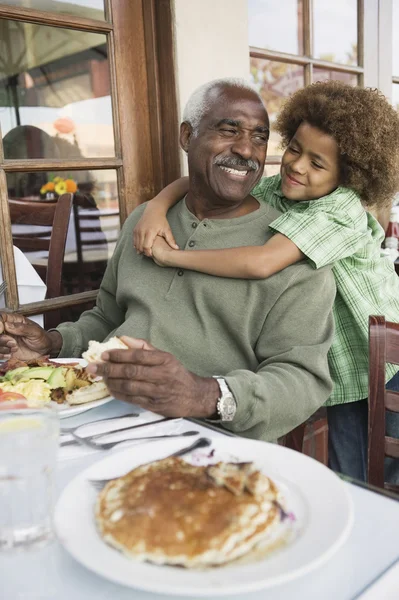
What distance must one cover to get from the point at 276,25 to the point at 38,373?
213 cm

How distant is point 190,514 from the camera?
23.5 inches

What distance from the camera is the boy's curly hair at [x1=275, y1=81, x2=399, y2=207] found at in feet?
5.08

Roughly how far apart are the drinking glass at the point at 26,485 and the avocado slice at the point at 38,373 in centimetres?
48

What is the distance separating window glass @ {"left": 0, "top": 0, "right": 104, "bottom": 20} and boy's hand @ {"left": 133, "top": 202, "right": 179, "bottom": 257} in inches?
35.7

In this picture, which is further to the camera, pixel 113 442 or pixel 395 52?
pixel 395 52

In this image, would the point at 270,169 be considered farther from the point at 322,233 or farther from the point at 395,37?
the point at 395,37

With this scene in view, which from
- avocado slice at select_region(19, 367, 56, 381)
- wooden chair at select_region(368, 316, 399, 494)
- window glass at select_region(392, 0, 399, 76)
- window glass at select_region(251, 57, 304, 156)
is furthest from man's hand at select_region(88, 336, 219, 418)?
window glass at select_region(392, 0, 399, 76)

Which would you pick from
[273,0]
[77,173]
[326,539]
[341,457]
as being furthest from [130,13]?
[326,539]

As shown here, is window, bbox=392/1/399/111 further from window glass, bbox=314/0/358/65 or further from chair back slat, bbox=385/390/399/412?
chair back slat, bbox=385/390/399/412

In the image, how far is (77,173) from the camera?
216 centimetres

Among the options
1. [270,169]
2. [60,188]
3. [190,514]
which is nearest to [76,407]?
[190,514]

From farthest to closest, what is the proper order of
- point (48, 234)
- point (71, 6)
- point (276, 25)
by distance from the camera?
point (276, 25), point (48, 234), point (71, 6)

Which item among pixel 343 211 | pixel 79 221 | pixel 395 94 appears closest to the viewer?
pixel 343 211

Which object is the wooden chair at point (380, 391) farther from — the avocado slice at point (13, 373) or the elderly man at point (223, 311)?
the avocado slice at point (13, 373)
